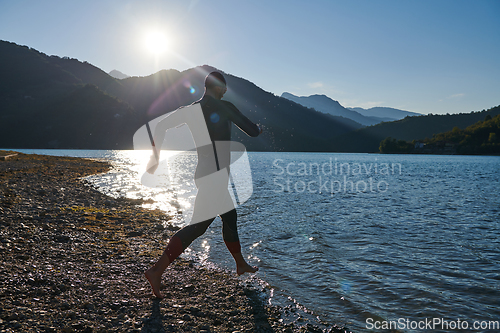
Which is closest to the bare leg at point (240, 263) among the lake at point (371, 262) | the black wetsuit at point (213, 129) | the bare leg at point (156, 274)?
the lake at point (371, 262)

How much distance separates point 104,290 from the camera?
4.52 metres

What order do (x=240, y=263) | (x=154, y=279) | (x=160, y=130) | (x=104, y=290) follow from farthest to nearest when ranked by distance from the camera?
(x=240, y=263) < (x=104, y=290) < (x=154, y=279) < (x=160, y=130)

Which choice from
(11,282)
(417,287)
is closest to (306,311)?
(417,287)

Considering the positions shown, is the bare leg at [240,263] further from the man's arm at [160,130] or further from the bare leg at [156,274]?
the man's arm at [160,130]

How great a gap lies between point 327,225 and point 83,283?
1002 cm

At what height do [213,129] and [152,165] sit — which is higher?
[213,129]

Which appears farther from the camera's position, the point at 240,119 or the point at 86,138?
the point at 86,138

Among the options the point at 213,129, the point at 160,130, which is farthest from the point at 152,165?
the point at 213,129

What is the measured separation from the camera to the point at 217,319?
4062 millimetres

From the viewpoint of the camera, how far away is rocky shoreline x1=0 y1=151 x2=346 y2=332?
3604mm

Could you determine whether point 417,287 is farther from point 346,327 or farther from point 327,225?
point 327,225

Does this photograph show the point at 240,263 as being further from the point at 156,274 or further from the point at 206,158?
→ the point at 206,158

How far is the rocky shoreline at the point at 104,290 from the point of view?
3604 millimetres

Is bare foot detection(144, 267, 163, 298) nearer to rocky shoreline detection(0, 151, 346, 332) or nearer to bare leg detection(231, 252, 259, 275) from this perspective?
rocky shoreline detection(0, 151, 346, 332)
